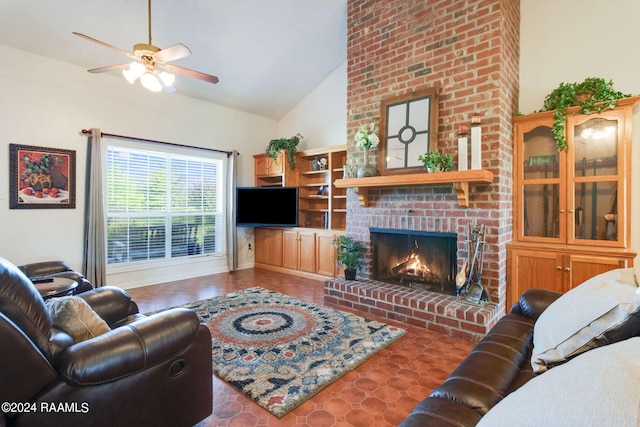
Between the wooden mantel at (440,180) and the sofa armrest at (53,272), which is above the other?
the wooden mantel at (440,180)

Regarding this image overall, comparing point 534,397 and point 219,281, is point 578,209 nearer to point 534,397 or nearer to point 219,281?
point 534,397

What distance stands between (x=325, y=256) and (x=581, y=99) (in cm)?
365

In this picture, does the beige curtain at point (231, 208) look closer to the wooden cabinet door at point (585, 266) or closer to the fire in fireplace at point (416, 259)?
the fire in fireplace at point (416, 259)

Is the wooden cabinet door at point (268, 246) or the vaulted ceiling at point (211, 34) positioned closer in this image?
the vaulted ceiling at point (211, 34)

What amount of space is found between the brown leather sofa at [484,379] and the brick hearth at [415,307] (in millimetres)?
998

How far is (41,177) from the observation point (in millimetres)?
3939

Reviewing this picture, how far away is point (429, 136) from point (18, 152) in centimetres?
477

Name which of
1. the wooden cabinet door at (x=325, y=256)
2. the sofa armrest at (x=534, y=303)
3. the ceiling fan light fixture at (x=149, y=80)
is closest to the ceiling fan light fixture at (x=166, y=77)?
the ceiling fan light fixture at (x=149, y=80)

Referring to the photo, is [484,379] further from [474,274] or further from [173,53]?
[173,53]

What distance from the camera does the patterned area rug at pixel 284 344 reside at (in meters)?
2.10

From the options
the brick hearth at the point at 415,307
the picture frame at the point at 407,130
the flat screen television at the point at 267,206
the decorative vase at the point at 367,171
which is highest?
the picture frame at the point at 407,130

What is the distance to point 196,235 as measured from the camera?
18.2 ft

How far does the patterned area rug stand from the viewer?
82.8 inches

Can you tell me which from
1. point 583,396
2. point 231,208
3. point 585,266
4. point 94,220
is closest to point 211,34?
point 231,208
